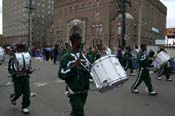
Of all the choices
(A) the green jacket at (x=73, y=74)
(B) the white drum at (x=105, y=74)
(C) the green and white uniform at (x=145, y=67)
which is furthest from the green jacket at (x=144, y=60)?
(A) the green jacket at (x=73, y=74)

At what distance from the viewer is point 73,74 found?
5105mm

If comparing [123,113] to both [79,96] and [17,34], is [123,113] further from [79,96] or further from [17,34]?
[17,34]

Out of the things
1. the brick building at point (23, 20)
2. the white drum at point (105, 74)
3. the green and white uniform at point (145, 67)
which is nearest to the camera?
the white drum at point (105, 74)

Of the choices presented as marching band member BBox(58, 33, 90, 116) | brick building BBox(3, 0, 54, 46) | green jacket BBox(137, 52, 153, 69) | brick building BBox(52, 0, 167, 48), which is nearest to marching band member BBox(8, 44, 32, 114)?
marching band member BBox(58, 33, 90, 116)

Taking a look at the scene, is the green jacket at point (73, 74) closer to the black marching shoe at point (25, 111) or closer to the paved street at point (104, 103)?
the paved street at point (104, 103)

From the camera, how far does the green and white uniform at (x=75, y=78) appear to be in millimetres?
5102

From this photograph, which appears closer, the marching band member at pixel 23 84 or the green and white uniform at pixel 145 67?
the marching band member at pixel 23 84

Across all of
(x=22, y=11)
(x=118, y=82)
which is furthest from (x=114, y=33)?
(x=118, y=82)

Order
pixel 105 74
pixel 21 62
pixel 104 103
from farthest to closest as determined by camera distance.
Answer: pixel 104 103, pixel 21 62, pixel 105 74

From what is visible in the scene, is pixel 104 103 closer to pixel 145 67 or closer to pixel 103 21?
pixel 145 67

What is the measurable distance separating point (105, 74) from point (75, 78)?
1.49ft

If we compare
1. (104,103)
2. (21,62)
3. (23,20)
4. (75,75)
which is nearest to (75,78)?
(75,75)

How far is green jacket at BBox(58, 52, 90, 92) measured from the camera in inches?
201

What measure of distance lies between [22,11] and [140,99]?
113697 millimetres
